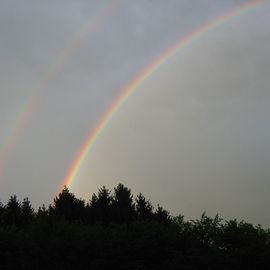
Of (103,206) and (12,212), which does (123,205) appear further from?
(12,212)

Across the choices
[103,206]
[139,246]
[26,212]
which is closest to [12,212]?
[26,212]

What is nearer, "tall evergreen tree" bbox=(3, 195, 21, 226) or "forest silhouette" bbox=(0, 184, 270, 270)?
"forest silhouette" bbox=(0, 184, 270, 270)

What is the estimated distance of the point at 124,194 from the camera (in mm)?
54375

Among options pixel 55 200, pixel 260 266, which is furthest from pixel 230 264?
pixel 55 200

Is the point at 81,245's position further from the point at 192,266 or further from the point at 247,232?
the point at 247,232

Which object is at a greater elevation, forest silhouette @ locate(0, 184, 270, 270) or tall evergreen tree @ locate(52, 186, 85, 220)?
tall evergreen tree @ locate(52, 186, 85, 220)

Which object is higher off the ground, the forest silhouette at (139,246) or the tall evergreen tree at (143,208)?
the tall evergreen tree at (143,208)

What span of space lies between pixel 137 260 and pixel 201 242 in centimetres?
365

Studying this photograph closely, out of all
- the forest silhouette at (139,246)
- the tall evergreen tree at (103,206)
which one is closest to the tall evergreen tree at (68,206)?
the tall evergreen tree at (103,206)

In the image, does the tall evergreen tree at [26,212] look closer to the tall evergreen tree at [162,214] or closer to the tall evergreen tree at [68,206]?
the tall evergreen tree at [68,206]

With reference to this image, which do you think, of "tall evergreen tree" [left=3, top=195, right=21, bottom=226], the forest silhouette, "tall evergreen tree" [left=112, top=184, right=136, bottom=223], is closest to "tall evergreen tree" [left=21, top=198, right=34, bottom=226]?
"tall evergreen tree" [left=3, top=195, right=21, bottom=226]

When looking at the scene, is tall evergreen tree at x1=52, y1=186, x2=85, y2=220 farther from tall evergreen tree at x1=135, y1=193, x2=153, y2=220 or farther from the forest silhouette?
the forest silhouette

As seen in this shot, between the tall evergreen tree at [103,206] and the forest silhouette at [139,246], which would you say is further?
the tall evergreen tree at [103,206]

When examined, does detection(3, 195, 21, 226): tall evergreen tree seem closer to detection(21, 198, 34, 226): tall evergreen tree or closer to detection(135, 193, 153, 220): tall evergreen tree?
detection(21, 198, 34, 226): tall evergreen tree
